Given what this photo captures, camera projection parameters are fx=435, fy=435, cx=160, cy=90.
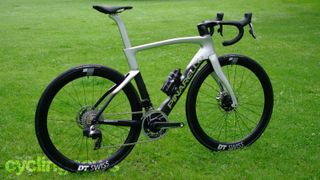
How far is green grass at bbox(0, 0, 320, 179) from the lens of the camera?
16.1ft

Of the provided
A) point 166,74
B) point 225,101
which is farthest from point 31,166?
point 166,74

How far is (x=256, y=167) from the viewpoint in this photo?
4.88 metres

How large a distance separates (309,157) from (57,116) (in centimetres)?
357

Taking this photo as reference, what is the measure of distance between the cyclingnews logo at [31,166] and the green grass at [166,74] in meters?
0.06

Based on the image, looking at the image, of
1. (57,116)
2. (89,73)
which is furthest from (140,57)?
(89,73)

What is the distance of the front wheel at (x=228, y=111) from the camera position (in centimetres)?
489

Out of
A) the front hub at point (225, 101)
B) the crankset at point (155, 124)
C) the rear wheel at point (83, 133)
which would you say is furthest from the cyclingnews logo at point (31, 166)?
the front hub at point (225, 101)

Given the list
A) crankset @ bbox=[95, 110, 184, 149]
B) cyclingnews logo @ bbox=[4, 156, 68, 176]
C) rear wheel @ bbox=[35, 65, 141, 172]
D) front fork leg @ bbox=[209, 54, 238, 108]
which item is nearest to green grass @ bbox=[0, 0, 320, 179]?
cyclingnews logo @ bbox=[4, 156, 68, 176]

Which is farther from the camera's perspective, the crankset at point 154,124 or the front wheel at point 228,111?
the front wheel at point 228,111

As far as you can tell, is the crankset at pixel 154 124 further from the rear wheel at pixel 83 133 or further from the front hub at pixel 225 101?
the front hub at pixel 225 101

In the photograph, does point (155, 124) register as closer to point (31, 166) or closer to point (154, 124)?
point (154, 124)

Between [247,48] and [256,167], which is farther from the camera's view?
[247,48]

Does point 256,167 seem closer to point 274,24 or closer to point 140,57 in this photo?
point 140,57

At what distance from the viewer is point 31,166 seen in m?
4.85
